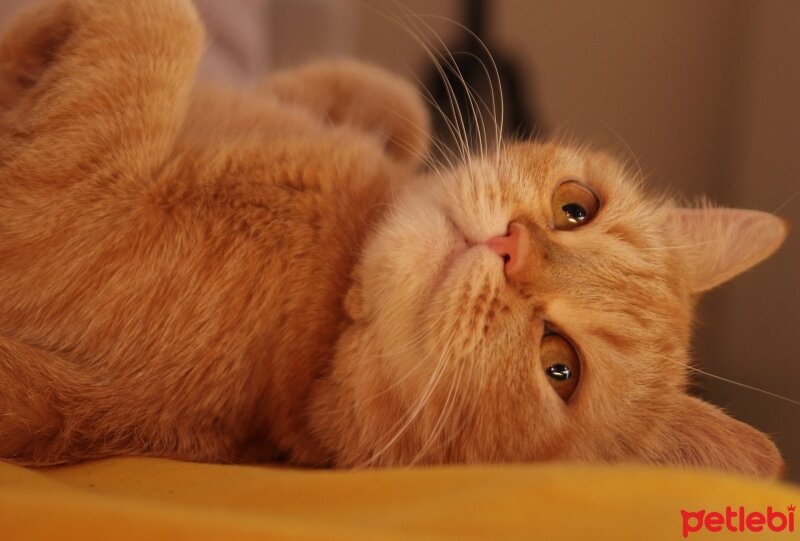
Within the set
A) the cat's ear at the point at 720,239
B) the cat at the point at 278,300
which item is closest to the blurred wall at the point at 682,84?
the cat's ear at the point at 720,239

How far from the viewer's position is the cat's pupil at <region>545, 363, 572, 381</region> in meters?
1.07

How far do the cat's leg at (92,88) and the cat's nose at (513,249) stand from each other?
53 cm

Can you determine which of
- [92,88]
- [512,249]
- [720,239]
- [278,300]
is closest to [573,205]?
[512,249]

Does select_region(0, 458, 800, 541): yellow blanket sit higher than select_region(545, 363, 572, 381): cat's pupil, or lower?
lower

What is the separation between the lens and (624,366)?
110cm

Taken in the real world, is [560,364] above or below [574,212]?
below

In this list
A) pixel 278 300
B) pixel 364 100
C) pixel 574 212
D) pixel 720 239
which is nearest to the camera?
pixel 278 300

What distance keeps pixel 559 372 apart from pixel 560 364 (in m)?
0.01

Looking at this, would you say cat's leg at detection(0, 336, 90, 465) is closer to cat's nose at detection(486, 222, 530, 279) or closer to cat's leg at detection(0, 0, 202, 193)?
cat's leg at detection(0, 0, 202, 193)

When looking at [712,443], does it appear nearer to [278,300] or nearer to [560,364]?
[560,364]

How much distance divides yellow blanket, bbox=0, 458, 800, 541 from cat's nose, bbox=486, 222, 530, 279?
30 centimetres

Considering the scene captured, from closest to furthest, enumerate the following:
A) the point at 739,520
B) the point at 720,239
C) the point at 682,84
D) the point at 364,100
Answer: the point at 739,520 < the point at 720,239 < the point at 364,100 < the point at 682,84

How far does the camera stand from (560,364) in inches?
42.3

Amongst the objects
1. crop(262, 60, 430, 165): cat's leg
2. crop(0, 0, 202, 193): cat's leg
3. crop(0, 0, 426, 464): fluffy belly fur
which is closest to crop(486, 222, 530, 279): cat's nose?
crop(0, 0, 426, 464): fluffy belly fur
